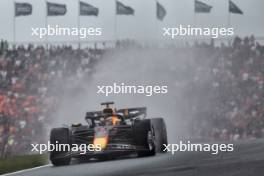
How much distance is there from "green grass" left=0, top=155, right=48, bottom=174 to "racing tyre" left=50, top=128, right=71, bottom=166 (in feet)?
2.99

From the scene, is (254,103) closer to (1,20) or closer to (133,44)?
(133,44)

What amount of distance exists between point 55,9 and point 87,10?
1.19m

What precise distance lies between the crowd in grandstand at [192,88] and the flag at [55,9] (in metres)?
1.22

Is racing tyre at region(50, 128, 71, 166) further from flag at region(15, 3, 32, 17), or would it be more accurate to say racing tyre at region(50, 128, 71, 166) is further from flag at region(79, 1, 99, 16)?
flag at region(15, 3, 32, 17)

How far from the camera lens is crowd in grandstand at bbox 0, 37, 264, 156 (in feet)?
83.1

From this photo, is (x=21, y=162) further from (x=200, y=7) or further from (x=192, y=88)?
(x=192, y=88)

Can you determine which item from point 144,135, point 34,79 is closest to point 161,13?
point 34,79

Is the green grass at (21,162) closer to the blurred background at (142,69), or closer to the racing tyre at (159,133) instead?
the racing tyre at (159,133)

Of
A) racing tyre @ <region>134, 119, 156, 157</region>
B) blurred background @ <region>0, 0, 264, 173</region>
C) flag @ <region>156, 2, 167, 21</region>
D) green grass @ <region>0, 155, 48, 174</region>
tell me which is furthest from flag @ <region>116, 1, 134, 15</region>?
racing tyre @ <region>134, 119, 156, 157</region>

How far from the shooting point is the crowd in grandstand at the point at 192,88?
25.3m

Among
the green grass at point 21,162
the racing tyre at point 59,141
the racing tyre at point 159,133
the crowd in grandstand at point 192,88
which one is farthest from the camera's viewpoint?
the crowd in grandstand at point 192,88

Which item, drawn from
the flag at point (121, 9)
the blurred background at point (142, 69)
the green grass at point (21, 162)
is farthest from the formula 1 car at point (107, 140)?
the flag at point (121, 9)

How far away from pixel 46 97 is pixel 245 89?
22.0ft

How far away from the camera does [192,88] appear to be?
2748 cm
